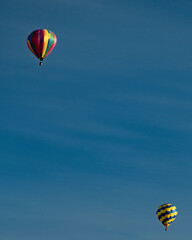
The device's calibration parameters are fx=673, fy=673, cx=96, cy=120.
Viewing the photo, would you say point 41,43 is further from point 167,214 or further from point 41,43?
point 167,214

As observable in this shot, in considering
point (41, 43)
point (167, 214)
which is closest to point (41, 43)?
point (41, 43)

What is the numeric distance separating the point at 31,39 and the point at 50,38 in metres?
4.30

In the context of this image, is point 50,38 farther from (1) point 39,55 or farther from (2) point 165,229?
(2) point 165,229

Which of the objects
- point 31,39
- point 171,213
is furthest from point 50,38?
point 171,213

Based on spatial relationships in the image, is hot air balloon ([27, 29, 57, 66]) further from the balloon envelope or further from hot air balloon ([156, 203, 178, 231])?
hot air balloon ([156, 203, 178, 231])

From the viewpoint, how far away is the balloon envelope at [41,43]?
143875 millimetres

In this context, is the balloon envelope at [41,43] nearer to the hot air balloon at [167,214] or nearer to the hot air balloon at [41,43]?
the hot air balloon at [41,43]

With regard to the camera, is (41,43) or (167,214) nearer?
(41,43)

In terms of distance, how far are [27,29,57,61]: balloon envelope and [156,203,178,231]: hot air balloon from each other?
59915 mm

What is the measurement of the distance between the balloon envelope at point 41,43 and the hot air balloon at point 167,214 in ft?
197

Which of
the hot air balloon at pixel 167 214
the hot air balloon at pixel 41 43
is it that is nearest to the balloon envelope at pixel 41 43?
the hot air balloon at pixel 41 43

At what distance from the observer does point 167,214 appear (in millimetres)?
179625

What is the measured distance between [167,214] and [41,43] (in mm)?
62854

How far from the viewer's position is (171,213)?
180 metres
